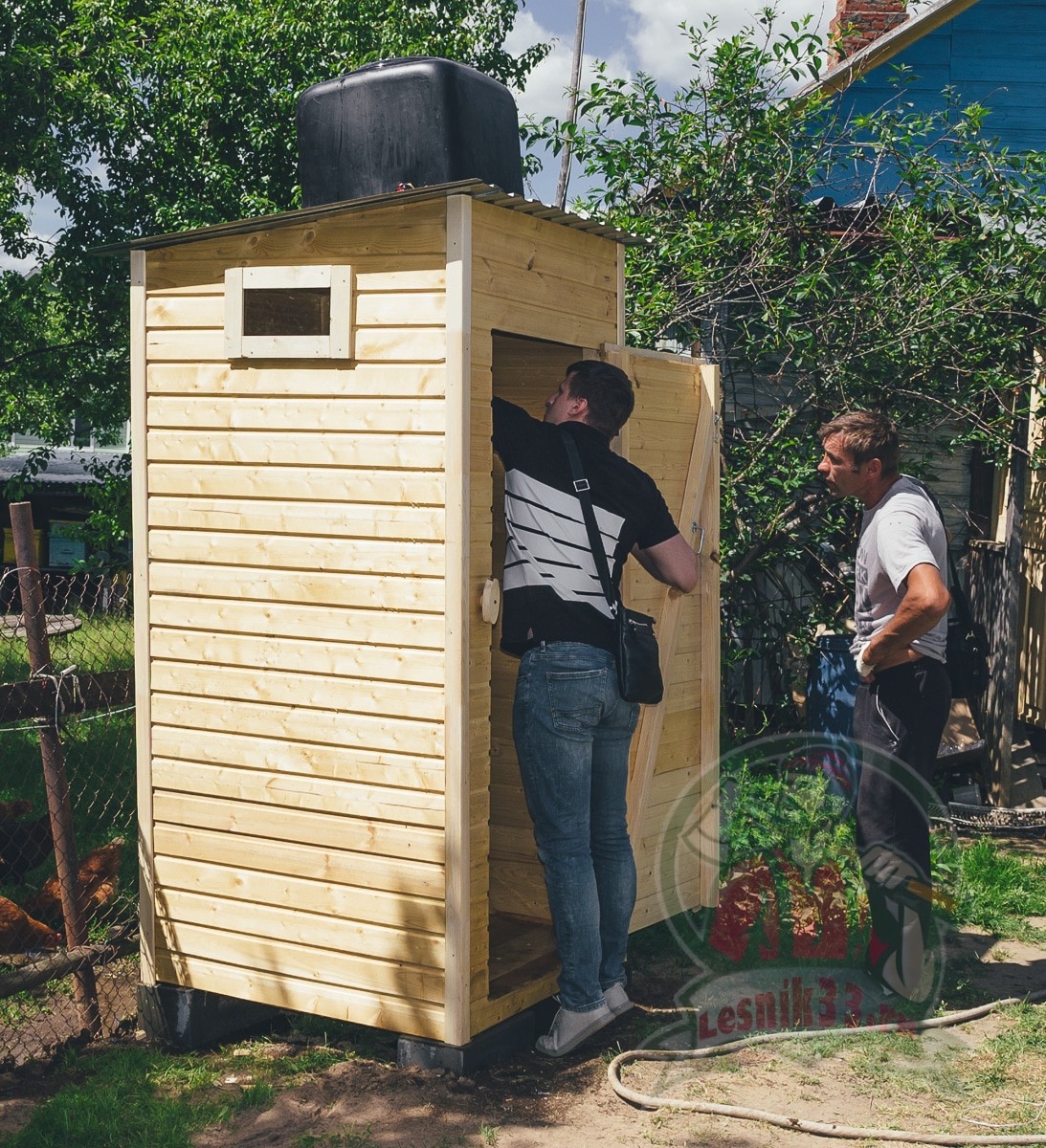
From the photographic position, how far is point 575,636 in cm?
435

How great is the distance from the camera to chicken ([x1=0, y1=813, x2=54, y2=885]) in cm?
572

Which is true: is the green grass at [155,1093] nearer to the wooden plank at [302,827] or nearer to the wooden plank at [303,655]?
the wooden plank at [302,827]

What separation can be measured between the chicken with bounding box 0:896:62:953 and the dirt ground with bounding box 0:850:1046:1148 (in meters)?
0.61

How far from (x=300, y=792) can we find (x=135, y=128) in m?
7.18

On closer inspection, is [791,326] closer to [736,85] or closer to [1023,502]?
[736,85]

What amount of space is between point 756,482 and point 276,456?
3909 millimetres

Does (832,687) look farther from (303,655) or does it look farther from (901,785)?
(303,655)

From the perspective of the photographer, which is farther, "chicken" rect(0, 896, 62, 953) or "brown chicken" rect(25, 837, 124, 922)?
"brown chicken" rect(25, 837, 124, 922)

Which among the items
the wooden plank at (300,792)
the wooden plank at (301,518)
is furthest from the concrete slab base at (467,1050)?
the wooden plank at (301,518)

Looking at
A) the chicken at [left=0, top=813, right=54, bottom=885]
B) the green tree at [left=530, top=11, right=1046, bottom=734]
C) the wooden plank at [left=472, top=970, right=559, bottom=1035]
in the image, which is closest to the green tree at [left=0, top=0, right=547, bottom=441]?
the green tree at [left=530, top=11, right=1046, bottom=734]

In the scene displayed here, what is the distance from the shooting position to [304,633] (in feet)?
14.7

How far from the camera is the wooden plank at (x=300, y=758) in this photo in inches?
168

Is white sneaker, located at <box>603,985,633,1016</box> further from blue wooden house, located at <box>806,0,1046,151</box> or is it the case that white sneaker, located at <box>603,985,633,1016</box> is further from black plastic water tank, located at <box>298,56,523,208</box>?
blue wooden house, located at <box>806,0,1046,151</box>

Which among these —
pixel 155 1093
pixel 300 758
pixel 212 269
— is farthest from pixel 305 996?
pixel 212 269
